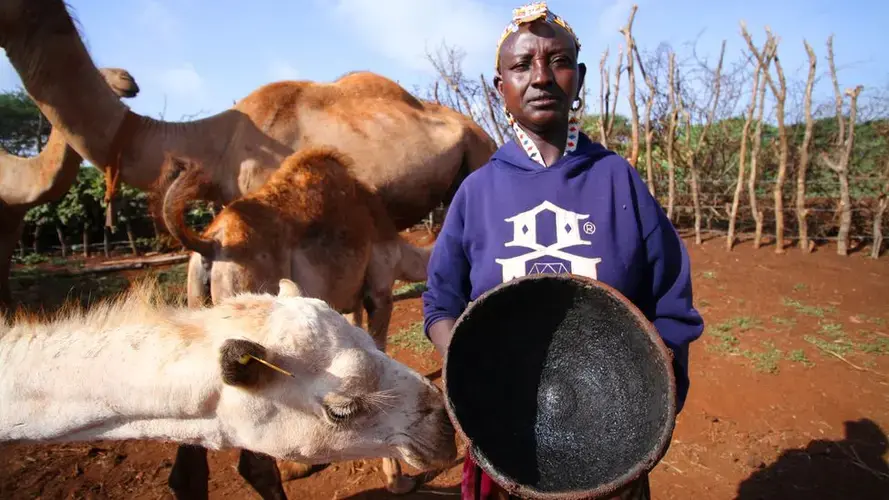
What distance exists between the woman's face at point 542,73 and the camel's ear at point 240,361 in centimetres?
118

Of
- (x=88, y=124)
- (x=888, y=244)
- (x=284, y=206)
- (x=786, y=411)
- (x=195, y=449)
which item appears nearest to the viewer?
(x=195, y=449)

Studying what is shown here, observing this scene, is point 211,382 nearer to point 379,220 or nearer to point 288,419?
point 288,419

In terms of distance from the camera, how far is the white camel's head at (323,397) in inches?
67.3

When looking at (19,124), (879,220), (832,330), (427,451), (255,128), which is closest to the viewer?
(427,451)

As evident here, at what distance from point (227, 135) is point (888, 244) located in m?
11.9

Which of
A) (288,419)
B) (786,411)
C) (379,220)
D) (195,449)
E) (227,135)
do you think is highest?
(227,135)

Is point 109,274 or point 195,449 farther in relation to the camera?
point 109,274

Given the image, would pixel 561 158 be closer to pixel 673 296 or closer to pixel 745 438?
pixel 673 296

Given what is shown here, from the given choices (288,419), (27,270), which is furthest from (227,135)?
(27,270)

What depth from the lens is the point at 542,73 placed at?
1.53 meters

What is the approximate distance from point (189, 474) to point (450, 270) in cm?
241

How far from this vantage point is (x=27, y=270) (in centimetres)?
1244

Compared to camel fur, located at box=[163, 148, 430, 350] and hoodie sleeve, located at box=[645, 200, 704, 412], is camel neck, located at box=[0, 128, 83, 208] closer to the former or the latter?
camel fur, located at box=[163, 148, 430, 350]

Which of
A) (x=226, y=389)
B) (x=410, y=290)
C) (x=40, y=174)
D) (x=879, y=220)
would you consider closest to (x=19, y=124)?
(x=40, y=174)
